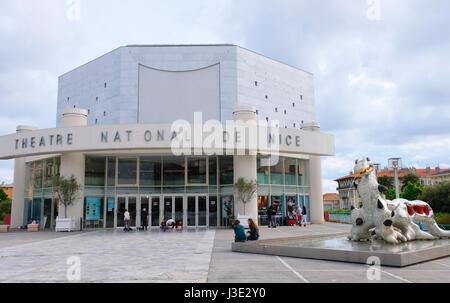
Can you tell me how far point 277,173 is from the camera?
2634cm

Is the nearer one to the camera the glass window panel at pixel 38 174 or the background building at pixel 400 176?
the glass window panel at pixel 38 174

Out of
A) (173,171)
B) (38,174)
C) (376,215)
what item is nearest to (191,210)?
(173,171)

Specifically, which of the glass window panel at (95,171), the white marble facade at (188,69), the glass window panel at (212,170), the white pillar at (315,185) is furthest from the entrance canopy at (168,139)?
the white marble facade at (188,69)

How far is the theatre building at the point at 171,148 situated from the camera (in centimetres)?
2164

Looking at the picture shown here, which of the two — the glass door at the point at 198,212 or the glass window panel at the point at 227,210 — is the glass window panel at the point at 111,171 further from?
the glass window panel at the point at 227,210

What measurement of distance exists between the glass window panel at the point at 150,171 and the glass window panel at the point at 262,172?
6729 mm

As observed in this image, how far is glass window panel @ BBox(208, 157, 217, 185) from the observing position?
24891 millimetres

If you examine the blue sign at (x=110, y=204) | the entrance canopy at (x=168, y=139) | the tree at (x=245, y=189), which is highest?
the entrance canopy at (x=168, y=139)

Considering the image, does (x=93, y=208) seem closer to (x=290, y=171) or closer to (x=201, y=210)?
(x=201, y=210)

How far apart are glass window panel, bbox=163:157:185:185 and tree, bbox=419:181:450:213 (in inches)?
681

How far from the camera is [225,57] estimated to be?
33.6 meters

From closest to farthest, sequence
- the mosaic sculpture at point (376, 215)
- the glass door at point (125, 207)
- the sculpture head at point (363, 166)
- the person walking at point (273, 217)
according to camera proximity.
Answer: the mosaic sculpture at point (376, 215), the sculpture head at point (363, 166), the person walking at point (273, 217), the glass door at point (125, 207)

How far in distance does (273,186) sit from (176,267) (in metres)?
17.6
